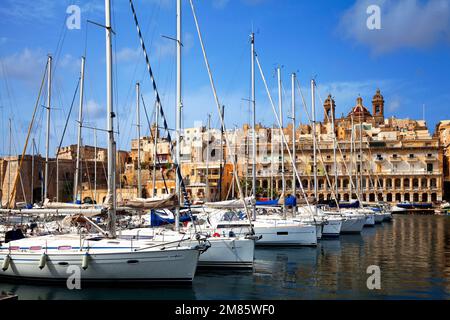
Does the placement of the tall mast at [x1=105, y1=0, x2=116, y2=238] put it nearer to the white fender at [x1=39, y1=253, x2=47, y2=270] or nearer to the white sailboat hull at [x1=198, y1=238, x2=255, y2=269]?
the white fender at [x1=39, y1=253, x2=47, y2=270]

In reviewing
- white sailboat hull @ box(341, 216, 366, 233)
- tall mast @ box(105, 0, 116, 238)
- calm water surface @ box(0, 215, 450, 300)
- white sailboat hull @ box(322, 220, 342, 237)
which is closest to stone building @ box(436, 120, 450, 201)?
white sailboat hull @ box(341, 216, 366, 233)

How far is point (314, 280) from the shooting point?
19.9 metres

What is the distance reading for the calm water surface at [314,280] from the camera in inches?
666

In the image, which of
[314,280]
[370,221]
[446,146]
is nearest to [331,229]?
[370,221]

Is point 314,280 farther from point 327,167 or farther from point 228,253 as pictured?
point 327,167

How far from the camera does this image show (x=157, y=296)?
16.6m

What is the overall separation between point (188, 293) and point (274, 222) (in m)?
13.7

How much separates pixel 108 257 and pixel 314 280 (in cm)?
816

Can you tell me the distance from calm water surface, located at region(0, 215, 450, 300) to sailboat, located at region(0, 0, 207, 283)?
1.50ft

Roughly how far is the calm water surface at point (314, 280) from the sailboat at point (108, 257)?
46 cm

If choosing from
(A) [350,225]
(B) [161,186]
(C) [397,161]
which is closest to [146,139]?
(B) [161,186]

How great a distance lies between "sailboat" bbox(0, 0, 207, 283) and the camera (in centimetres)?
1731

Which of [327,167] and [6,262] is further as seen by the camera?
[327,167]
